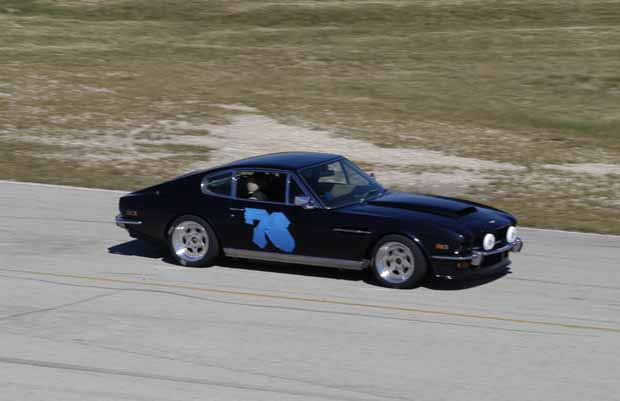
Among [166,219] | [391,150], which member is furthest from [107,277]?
[391,150]

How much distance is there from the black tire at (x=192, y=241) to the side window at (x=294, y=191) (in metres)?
1.11

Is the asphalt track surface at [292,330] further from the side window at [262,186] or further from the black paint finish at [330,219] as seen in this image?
the side window at [262,186]

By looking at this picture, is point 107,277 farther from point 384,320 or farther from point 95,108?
point 95,108

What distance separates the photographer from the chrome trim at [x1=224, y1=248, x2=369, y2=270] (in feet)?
38.7

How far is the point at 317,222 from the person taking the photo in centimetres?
1191

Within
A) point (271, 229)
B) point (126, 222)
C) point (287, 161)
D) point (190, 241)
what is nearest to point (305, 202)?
point (271, 229)

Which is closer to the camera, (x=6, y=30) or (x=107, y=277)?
(x=107, y=277)

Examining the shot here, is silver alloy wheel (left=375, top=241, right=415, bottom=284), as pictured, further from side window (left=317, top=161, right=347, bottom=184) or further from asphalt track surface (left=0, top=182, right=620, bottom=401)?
side window (left=317, top=161, right=347, bottom=184)

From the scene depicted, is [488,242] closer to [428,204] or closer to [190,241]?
[428,204]

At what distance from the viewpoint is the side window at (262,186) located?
1230cm

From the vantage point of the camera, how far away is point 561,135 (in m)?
24.2

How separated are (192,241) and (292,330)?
10.3 feet

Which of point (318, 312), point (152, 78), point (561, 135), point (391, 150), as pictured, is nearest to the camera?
point (318, 312)

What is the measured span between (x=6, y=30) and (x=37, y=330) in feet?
101
